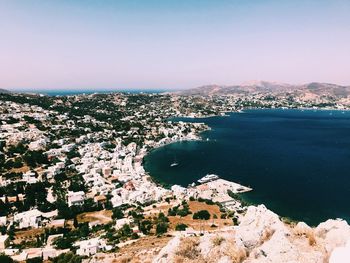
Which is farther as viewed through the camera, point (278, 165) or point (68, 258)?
point (278, 165)

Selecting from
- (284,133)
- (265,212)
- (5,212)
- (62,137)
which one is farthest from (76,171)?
(284,133)

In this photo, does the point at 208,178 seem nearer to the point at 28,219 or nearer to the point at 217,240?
the point at 28,219

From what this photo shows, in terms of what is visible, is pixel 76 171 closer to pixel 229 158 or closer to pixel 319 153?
pixel 229 158

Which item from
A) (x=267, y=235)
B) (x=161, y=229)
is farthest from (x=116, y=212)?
(x=267, y=235)

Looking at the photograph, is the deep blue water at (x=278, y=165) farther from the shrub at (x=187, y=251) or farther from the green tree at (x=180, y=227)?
the shrub at (x=187, y=251)

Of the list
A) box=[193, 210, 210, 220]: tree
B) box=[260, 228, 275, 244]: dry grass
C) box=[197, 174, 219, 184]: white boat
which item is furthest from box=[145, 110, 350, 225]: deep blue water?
box=[260, 228, 275, 244]: dry grass

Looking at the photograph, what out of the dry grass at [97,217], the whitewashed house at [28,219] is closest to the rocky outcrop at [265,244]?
the dry grass at [97,217]

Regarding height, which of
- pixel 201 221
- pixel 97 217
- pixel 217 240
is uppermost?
pixel 217 240
